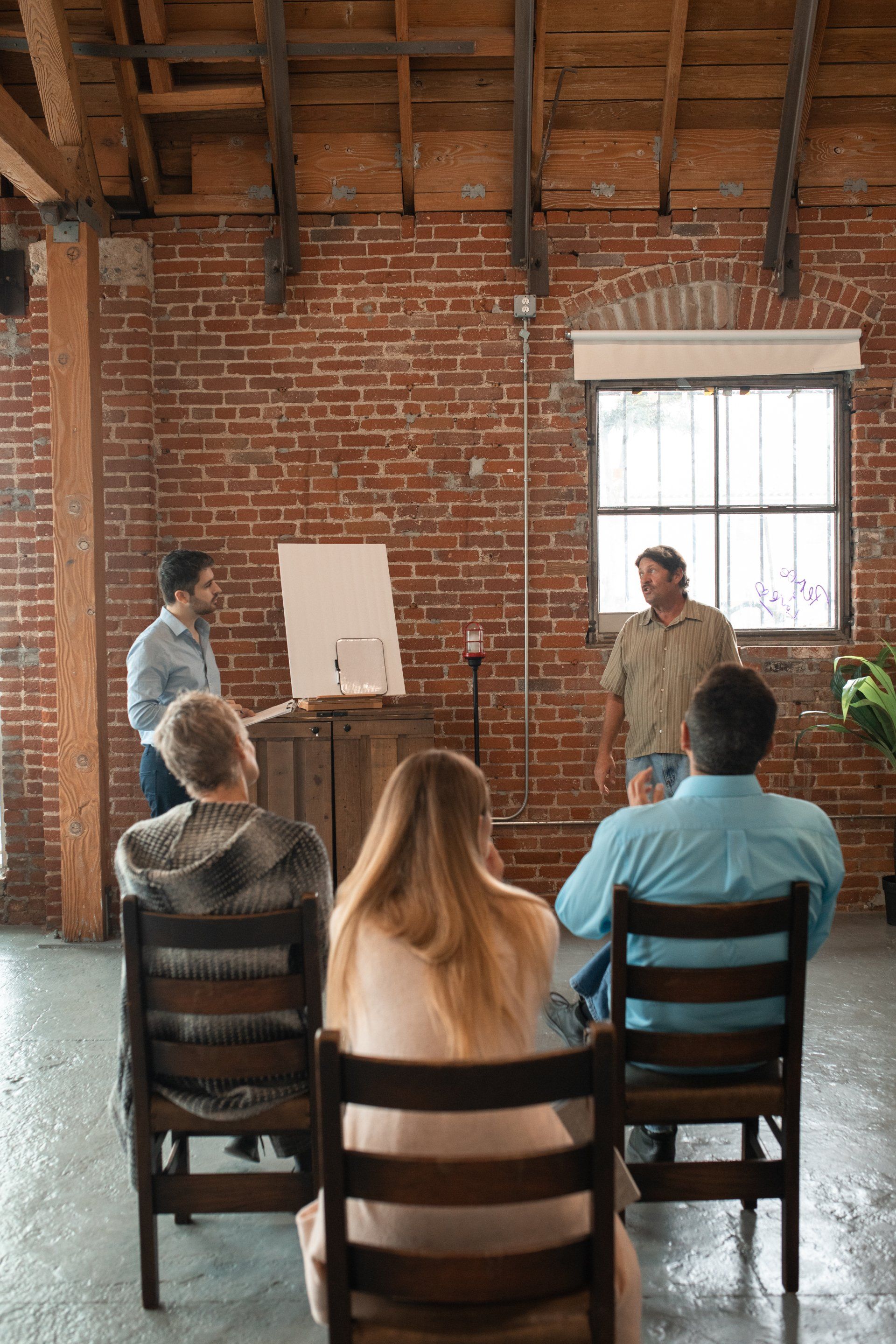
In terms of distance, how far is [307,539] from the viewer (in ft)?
17.4

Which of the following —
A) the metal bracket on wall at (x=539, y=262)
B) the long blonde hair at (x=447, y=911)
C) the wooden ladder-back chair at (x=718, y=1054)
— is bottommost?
the wooden ladder-back chair at (x=718, y=1054)

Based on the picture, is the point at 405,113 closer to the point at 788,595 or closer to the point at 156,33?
the point at 156,33

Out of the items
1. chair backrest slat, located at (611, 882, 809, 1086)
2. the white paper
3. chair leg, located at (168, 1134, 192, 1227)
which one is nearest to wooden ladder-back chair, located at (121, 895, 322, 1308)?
chair leg, located at (168, 1134, 192, 1227)

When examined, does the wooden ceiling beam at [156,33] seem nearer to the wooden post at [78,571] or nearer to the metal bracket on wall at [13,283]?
the wooden post at [78,571]

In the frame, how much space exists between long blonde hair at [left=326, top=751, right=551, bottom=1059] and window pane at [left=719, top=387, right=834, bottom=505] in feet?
13.4

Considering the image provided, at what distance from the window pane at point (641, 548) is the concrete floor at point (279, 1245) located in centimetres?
247

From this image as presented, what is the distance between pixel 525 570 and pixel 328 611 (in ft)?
3.41

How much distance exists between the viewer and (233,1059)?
2.11 meters

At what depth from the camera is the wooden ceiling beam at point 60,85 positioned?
441 cm

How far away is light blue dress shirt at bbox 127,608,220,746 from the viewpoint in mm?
4324

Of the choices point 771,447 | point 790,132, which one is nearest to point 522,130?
point 790,132

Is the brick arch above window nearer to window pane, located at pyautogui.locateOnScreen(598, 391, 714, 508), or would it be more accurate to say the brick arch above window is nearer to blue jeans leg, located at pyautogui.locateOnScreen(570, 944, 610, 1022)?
window pane, located at pyautogui.locateOnScreen(598, 391, 714, 508)

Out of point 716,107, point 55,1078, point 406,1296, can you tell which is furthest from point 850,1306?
point 716,107

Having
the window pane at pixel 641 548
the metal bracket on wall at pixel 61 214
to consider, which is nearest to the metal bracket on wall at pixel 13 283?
the metal bracket on wall at pixel 61 214
